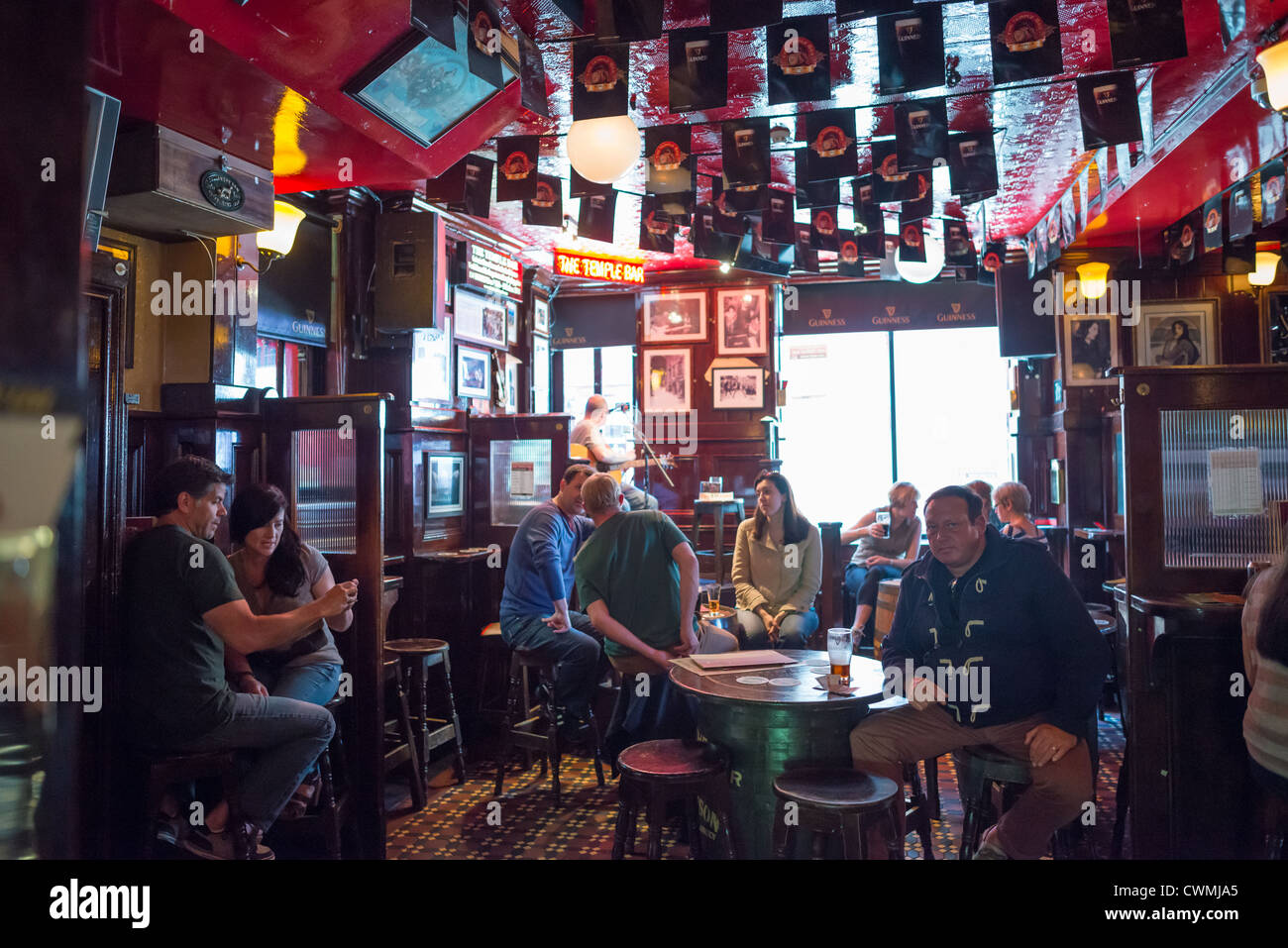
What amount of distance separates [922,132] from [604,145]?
1997 mm

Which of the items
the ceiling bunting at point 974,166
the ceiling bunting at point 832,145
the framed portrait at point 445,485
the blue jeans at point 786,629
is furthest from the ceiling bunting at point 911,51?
the framed portrait at point 445,485

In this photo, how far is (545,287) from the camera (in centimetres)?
925

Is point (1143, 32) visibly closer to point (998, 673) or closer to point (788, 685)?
point (998, 673)

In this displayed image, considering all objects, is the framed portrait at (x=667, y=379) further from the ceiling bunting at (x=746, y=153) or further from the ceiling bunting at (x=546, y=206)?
the ceiling bunting at (x=746, y=153)

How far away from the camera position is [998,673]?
2984mm

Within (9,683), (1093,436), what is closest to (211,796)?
(9,683)

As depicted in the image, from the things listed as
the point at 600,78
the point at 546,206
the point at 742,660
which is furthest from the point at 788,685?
the point at 546,206

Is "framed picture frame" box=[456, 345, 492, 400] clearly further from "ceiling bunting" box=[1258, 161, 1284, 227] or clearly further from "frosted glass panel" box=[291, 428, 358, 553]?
"ceiling bunting" box=[1258, 161, 1284, 227]

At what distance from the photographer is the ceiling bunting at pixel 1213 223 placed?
20.0ft

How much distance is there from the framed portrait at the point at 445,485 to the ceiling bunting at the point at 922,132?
157 inches

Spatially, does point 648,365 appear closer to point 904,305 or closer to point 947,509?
point 904,305

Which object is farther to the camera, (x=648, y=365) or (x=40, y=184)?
(x=648, y=365)

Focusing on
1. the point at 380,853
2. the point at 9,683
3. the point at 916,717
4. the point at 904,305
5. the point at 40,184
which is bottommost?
the point at 380,853
